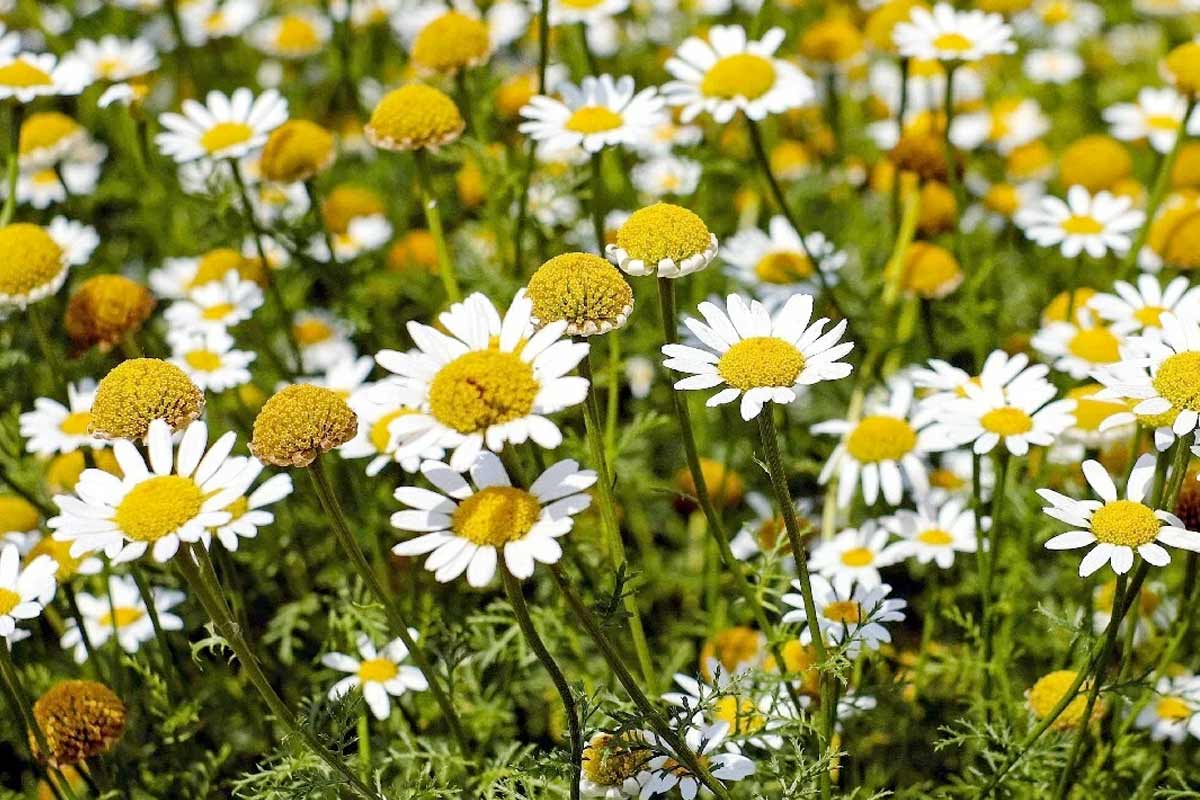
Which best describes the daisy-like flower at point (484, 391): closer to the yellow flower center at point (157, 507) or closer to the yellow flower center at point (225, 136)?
the yellow flower center at point (157, 507)

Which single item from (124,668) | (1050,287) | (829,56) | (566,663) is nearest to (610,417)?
(566,663)

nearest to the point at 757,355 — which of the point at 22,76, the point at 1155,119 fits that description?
the point at 22,76

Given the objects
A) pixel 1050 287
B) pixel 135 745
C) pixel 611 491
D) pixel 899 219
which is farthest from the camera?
pixel 1050 287

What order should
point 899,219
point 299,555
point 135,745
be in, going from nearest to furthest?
point 135,745 < point 299,555 < point 899,219

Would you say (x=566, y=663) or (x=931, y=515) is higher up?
(x=931, y=515)

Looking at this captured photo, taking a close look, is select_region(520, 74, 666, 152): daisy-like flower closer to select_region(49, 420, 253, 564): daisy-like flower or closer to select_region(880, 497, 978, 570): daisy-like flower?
select_region(880, 497, 978, 570): daisy-like flower

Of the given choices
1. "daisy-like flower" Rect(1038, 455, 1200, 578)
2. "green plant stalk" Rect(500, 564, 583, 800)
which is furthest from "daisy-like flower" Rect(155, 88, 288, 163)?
"daisy-like flower" Rect(1038, 455, 1200, 578)

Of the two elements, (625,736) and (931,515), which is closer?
(625,736)

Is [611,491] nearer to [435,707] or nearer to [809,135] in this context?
[435,707]
